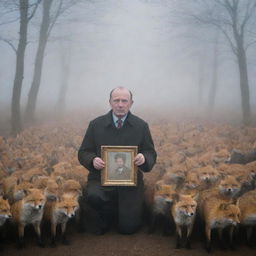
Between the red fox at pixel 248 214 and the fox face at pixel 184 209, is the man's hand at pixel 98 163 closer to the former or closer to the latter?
the fox face at pixel 184 209

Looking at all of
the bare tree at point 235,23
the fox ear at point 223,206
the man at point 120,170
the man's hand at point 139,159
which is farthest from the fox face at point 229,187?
the bare tree at point 235,23

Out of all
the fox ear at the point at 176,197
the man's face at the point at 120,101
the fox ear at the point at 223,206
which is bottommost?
the fox ear at the point at 223,206

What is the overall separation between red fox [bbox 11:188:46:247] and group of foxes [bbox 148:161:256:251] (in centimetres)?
169

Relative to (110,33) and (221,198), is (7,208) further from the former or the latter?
(110,33)

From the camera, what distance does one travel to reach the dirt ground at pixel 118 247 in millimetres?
4465

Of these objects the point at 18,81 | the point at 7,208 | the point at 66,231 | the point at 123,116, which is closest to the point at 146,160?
the point at 123,116

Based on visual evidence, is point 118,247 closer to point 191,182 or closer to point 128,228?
point 128,228

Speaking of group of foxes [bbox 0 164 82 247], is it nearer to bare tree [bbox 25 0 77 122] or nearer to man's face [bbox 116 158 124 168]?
man's face [bbox 116 158 124 168]

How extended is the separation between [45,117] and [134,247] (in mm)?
5228

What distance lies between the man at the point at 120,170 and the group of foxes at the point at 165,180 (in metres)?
0.64

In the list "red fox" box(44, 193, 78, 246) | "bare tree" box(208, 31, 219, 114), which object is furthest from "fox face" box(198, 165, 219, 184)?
"bare tree" box(208, 31, 219, 114)

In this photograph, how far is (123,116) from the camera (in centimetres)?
520

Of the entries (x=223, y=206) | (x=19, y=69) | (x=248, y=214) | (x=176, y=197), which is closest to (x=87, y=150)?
(x=176, y=197)

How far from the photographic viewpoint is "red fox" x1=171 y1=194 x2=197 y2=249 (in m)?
4.46
